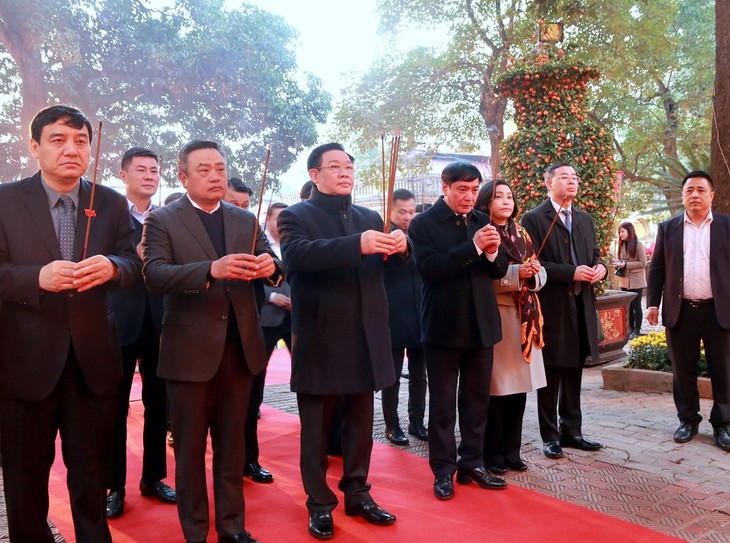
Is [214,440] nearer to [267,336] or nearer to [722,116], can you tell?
[267,336]

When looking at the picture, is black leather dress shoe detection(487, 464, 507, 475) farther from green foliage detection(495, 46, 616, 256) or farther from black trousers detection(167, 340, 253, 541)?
green foliage detection(495, 46, 616, 256)

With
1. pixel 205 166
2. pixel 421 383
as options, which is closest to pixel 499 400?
pixel 421 383

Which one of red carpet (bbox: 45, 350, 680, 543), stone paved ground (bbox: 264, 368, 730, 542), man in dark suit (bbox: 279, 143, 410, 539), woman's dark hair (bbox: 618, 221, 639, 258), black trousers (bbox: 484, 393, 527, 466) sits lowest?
red carpet (bbox: 45, 350, 680, 543)

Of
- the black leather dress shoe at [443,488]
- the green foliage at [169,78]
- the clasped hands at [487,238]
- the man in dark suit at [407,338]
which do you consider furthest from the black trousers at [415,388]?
the green foliage at [169,78]

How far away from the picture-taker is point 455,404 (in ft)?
11.0

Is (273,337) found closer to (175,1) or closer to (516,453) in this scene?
(516,453)

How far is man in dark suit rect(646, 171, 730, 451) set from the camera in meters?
4.13

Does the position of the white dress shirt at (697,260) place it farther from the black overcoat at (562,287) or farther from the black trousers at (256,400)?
the black trousers at (256,400)

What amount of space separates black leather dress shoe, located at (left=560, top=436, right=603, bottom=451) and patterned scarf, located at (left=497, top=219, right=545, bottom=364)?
80 cm

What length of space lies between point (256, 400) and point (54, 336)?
1.68 m

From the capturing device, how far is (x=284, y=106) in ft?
44.3

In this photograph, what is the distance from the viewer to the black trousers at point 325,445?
2.87 meters

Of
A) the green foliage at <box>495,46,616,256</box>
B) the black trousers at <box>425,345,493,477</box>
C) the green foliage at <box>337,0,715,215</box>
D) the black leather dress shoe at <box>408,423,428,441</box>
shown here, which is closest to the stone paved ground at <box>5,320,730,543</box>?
the black leather dress shoe at <box>408,423,428,441</box>

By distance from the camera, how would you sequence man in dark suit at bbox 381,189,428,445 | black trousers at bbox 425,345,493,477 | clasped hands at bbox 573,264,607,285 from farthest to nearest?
man in dark suit at bbox 381,189,428,445 → clasped hands at bbox 573,264,607,285 → black trousers at bbox 425,345,493,477
